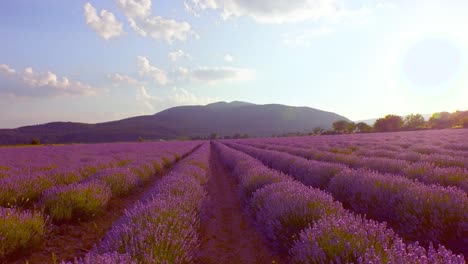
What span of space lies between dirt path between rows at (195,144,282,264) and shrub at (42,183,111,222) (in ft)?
6.91

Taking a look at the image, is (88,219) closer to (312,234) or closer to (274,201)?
(274,201)

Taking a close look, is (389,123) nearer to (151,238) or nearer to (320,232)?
(320,232)

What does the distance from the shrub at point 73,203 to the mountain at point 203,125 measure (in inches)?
4226

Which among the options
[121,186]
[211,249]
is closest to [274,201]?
[211,249]

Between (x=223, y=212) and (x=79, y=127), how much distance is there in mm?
138334

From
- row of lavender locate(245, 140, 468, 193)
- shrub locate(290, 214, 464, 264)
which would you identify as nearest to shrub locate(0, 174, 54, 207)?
shrub locate(290, 214, 464, 264)

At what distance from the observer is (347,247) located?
2.63m

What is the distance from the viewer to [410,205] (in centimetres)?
440

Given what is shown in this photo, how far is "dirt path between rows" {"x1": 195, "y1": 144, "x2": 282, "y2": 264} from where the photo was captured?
4.27 metres

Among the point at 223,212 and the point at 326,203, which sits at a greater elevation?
the point at 326,203

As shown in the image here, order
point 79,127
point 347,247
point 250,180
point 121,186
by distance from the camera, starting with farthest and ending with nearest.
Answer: point 79,127 → point 121,186 → point 250,180 → point 347,247

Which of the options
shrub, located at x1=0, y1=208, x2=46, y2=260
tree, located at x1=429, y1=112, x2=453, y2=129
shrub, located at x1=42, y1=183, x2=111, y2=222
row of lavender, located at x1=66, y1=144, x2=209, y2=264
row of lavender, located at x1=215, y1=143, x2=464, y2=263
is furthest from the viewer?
tree, located at x1=429, y1=112, x2=453, y2=129

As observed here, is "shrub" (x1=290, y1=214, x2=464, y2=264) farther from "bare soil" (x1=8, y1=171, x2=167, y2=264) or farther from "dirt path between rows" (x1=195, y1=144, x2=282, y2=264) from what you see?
A: "bare soil" (x1=8, y1=171, x2=167, y2=264)

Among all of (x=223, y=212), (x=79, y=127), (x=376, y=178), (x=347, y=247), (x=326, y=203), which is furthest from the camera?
(x=79, y=127)
